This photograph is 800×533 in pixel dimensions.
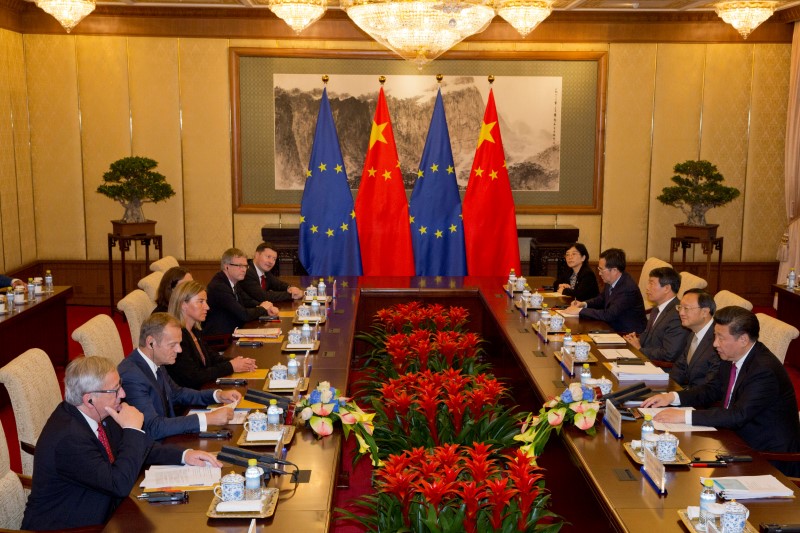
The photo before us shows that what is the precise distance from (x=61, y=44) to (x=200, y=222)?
105 inches

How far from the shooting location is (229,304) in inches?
251

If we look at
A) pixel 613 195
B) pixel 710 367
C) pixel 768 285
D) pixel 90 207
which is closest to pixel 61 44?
pixel 90 207

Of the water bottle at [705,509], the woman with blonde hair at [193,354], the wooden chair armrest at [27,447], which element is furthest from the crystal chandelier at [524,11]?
the water bottle at [705,509]

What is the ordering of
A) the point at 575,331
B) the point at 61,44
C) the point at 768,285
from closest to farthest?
the point at 575,331 < the point at 61,44 < the point at 768,285

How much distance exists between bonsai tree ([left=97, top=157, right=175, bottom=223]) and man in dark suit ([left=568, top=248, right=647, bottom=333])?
4987 millimetres

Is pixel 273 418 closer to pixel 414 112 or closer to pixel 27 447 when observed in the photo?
pixel 27 447

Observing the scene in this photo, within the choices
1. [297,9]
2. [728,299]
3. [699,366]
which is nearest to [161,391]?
[699,366]

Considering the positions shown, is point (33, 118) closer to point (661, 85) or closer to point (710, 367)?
point (661, 85)

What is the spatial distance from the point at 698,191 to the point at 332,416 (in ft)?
23.0

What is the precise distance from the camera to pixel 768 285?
1089cm

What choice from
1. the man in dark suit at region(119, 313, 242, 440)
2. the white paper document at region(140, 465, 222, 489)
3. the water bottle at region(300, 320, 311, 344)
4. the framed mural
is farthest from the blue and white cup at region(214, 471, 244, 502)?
the framed mural

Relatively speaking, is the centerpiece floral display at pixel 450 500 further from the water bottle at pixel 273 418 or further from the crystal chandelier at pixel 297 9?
the crystal chandelier at pixel 297 9

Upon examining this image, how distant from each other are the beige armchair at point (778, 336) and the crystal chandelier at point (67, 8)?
621 cm

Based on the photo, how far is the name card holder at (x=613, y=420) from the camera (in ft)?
12.7
